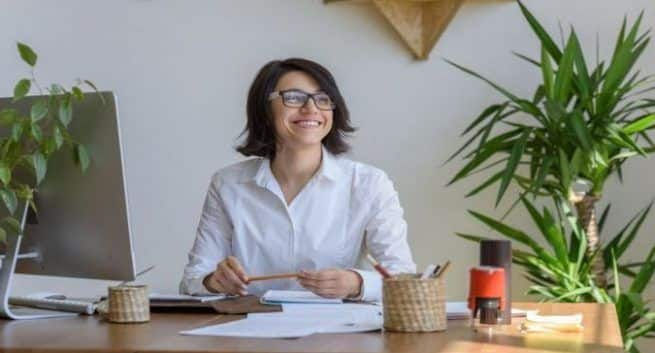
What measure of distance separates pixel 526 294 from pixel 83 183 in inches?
79.4

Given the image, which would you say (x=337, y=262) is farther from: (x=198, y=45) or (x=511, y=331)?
(x=198, y=45)

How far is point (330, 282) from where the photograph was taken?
2525 millimetres

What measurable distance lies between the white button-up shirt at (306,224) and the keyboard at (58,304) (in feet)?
1.20

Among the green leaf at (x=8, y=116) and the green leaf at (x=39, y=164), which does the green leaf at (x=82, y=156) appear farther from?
the green leaf at (x=8, y=116)

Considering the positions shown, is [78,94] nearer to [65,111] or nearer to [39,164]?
[65,111]

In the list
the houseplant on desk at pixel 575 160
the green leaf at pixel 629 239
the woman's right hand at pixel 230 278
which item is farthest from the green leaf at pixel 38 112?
the green leaf at pixel 629 239

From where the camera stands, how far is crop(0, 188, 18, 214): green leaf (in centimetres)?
245

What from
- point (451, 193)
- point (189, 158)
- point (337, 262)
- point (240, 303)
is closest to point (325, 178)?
point (337, 262)

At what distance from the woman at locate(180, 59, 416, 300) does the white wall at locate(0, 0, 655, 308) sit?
111 cm

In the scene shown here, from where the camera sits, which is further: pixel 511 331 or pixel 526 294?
pixel 526 294

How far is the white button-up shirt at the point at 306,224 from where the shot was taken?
2.93 meters

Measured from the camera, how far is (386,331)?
2.08 meters

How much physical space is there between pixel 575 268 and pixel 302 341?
1.82m

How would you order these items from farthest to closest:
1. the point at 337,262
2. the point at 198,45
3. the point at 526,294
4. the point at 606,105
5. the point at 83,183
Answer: the point at 198,45
the point at 526,294
the point at 606,105
the point at 337,262
the point at 83,183
